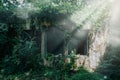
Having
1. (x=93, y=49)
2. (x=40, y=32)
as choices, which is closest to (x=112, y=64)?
(x=93, y=49)

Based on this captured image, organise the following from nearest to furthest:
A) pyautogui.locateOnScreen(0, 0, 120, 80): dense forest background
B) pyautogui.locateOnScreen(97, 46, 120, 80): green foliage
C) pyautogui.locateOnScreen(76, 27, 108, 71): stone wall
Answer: pyautogui.locateOnScreen(97, 46, 120, 80): green foliage
pyautogui.locateOnScreen(0, 0, 120, 80): dense forest background
pyautogui.locateOnScreen(76, 27, 108, 71): stone wall

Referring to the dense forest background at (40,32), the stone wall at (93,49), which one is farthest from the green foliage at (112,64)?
the stone wall at (93,49)

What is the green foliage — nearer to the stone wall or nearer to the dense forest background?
the dense forest background

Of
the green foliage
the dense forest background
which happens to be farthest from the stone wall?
the green foliage

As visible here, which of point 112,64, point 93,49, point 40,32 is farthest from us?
point 40,32

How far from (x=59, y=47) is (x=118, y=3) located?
7270 mm

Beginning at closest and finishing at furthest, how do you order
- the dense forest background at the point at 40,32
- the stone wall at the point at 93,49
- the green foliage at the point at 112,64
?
the green foliage at the point at 112,64 → the dense forest background at the point at 40,32 → the stone wall at the point at 93,49

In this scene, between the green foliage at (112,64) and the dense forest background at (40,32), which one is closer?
the green foliage at (112,64)

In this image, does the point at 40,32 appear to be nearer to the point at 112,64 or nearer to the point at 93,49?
the point at 93,49

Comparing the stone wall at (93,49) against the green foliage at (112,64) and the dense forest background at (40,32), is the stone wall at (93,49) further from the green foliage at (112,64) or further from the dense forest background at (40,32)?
the green foliage at (112,64)

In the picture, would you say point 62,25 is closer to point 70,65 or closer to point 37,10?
point 37,10

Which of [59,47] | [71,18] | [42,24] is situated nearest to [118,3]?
[71,18]

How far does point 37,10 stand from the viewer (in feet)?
41.0

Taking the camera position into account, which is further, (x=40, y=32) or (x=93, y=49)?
(x=40, y=32)
